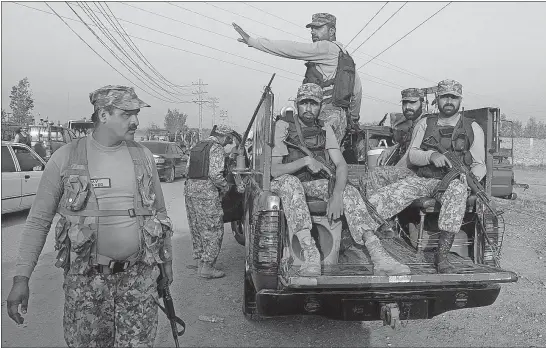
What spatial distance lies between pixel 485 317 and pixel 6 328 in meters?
4.35

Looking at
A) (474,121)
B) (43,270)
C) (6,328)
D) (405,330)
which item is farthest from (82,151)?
(43,270)

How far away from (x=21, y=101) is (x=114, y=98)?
53.5 metres

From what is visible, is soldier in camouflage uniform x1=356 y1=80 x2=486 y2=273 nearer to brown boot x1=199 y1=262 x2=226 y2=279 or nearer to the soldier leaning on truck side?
the soldier leaning on truck side

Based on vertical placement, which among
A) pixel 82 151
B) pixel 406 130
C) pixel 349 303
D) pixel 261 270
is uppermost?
pixel 406 130

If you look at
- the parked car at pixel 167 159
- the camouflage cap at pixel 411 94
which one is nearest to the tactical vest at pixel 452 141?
the camouflage cap at pixel 411 94

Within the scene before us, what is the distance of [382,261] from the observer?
3.58 m

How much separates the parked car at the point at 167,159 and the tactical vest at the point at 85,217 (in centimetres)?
1490

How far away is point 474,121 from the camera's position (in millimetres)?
4805

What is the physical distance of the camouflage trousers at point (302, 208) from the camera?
3.70 m

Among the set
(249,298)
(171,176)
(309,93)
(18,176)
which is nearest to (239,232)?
(249,298)

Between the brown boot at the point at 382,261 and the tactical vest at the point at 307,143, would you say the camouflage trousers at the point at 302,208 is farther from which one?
the tactical vest at the point at 307,143

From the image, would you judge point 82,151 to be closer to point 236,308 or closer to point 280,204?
point 280,204

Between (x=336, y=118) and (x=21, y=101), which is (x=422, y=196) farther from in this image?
(x=21, y=101)

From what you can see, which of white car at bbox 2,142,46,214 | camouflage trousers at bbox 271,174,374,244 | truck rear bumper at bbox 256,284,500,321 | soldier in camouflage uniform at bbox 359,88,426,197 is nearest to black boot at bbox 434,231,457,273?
truck rear bumper at bbox 256,284,500,321
